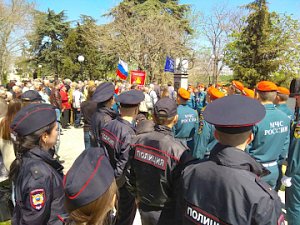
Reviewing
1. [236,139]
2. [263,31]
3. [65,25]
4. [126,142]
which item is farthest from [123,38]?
[236,139]

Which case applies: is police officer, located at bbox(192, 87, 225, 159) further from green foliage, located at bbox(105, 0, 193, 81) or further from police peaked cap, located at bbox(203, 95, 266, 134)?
green foliage, located at bbox(105, 0, 193, 81)

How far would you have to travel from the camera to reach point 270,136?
3598 millimetres

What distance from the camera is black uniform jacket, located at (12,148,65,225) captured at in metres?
1.93

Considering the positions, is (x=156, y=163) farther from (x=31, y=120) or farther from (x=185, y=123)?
(x=185, y=123)

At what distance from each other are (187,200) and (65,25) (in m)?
43.6

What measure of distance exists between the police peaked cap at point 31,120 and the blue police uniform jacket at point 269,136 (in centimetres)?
260

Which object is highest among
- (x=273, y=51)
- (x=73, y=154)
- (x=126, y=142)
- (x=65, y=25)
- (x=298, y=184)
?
(x=65, y=25)

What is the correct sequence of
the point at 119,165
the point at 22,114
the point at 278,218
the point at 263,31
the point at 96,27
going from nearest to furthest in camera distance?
the point at 278,218 < the point at 22,114 < the point at 119,165 < the point at 263,31 < the point at 96,27

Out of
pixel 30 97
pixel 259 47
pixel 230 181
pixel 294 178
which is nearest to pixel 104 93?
pixel 30 97

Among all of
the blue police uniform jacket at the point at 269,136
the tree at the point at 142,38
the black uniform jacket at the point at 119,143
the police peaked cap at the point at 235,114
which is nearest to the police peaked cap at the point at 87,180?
the police peaked cap at the point at 235,114

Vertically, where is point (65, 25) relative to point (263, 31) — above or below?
above

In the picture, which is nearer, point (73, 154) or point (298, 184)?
point (298, 184)

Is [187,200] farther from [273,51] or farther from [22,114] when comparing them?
[273,51]

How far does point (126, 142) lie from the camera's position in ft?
11.5
